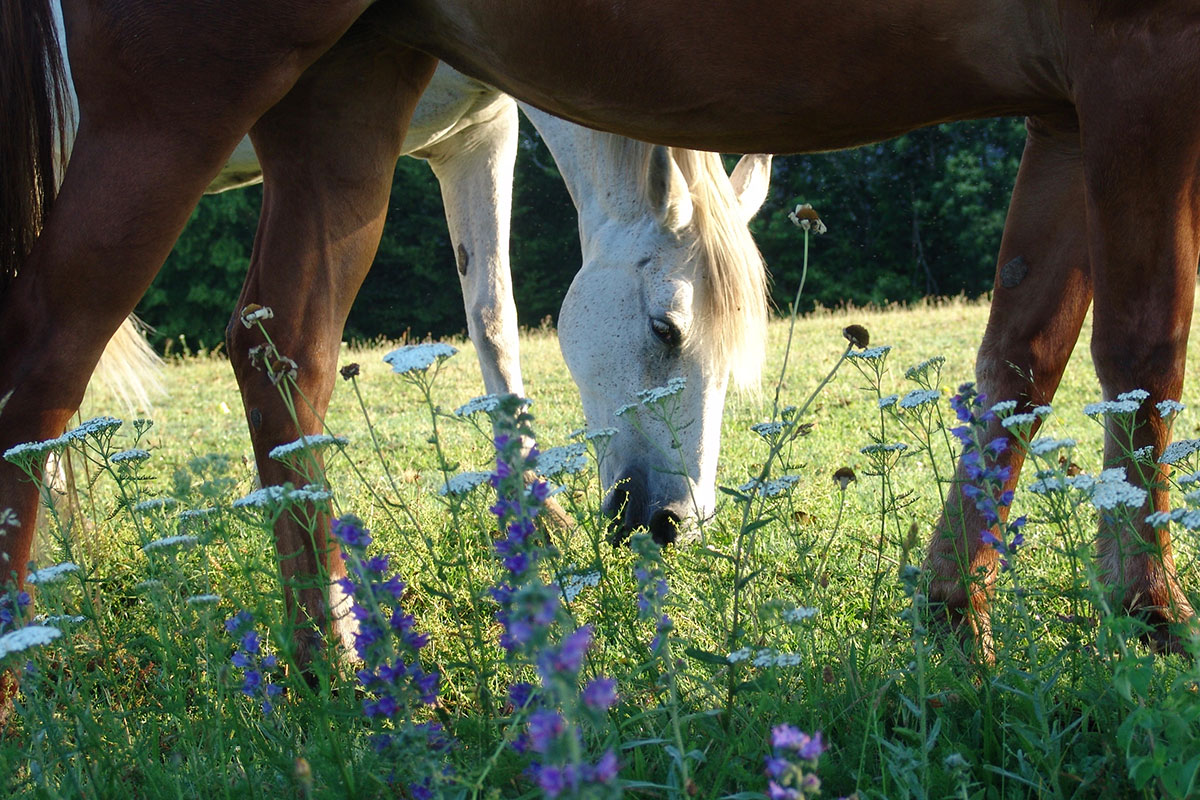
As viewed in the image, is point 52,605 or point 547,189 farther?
point 547,189

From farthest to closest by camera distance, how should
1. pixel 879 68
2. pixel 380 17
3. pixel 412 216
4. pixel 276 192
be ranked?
pixel 412 216
pixel 276 192
pixel 380 17
pixel 879 68

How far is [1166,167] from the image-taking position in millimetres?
1897

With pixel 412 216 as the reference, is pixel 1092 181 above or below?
below

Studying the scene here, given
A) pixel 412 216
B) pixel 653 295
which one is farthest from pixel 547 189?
pixel 653 295

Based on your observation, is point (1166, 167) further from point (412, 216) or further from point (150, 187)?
point (412, 216)

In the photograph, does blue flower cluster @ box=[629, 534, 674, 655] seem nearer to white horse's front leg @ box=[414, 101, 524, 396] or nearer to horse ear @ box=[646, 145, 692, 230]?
horse ear @ box=[646, 145, 692, 230]

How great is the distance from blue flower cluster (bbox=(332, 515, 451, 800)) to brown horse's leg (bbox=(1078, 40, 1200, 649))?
117cm

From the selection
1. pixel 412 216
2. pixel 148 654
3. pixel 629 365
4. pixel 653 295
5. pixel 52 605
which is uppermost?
pixel 412 216

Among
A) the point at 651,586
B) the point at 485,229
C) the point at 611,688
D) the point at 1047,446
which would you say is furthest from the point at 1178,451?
the point at 485,229

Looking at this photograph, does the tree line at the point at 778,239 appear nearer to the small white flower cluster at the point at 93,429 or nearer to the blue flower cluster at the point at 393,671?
the small white flower cluster at the point at 93,429

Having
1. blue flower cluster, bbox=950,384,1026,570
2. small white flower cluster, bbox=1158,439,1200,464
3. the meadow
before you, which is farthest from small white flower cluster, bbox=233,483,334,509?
small white flower cluster, bbox=1158,439,1200,464

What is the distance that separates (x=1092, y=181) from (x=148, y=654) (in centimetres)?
229

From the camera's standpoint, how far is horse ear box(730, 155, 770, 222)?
429 centimetres

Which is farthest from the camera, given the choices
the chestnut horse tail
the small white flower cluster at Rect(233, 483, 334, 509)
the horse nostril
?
the horse nostril
